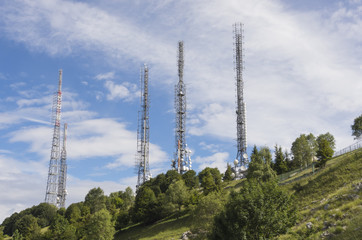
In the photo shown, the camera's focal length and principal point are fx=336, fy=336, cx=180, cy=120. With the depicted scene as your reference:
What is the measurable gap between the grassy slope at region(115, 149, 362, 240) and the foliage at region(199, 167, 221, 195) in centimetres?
869

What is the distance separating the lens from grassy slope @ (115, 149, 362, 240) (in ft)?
99.3

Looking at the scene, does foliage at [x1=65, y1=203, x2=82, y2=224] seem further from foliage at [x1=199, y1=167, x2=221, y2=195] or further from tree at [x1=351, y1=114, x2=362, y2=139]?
tree at [x1=351, y1=114, x2=362, y2=139]

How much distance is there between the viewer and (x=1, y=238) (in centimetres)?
7538

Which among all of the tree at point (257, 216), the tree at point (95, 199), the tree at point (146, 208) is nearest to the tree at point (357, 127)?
the tree at point (146, 208)

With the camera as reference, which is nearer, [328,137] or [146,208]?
[146,208]

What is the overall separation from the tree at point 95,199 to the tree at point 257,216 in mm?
72286

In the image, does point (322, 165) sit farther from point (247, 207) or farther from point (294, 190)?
point (247, 207)

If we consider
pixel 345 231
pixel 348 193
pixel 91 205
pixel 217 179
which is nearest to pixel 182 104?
pixel 217 179

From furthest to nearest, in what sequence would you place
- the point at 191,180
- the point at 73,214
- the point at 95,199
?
the point at 95,199
the point at 73,214
the point at 191,180

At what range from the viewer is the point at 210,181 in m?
76.9

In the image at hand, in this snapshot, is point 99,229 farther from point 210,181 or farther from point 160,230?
point 210,181

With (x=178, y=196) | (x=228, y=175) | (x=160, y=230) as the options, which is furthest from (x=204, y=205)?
(x=228, y=175)

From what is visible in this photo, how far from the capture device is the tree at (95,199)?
99131 millimetres

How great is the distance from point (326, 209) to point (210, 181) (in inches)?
1580
